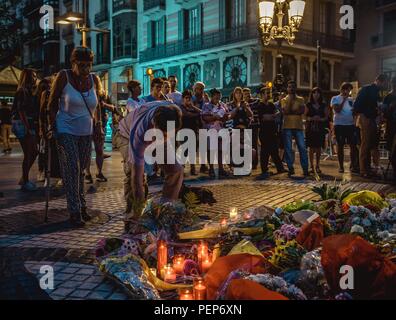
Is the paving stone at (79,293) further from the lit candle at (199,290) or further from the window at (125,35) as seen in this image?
the window at (125,35)

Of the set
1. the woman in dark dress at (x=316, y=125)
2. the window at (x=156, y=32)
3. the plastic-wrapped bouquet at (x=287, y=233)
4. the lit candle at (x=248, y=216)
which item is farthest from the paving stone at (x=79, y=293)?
the window at (x=156, y=32)

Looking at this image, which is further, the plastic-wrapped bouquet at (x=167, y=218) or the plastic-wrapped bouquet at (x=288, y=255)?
the plastic-wrapped bouquet at (x=167, y=218)

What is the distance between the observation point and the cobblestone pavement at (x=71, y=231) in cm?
375

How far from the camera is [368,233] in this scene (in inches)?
163

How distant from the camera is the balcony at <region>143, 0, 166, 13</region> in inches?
1369

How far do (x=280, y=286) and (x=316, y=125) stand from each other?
7.85m

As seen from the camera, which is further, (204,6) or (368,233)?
(204,6)

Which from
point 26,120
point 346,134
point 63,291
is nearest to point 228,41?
point 346,134

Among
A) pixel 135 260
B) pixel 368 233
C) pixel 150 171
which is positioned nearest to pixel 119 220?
pixel 135 260

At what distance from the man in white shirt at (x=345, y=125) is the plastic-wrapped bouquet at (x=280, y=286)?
8301 millimetres

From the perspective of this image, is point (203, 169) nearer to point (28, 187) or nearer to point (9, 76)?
point (28, 187)

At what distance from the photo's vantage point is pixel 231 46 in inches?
1128
